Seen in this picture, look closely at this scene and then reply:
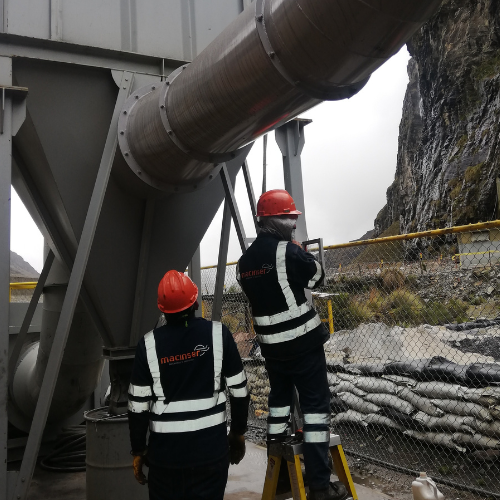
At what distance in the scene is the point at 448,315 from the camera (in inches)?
320

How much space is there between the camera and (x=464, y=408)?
404cm

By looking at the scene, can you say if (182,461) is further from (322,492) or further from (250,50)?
(250,50)

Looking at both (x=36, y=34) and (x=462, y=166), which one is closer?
(x=36, y=34)

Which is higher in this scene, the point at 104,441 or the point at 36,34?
the point at 36,34

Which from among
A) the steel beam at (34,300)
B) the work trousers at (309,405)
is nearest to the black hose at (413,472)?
the work trousers at (309,405)

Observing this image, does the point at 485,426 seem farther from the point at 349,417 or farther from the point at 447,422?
the point at 349,417

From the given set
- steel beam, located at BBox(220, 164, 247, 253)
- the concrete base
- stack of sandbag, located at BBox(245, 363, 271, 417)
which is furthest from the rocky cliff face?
steel beam, located at BBox(220, 164, 247, 253)

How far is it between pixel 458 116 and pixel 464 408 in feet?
95.9

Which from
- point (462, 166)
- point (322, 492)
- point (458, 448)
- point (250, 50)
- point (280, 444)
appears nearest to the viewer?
point (250, 50)

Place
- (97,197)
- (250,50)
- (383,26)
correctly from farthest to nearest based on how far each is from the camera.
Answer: (97,197) < (250,50) < (383,26)

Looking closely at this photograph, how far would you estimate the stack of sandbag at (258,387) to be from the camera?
6288 mm

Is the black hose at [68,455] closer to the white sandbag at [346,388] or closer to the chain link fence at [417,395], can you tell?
the chain link fence at [417,395]

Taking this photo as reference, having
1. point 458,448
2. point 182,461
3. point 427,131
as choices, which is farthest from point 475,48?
point 182,461

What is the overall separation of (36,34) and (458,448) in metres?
4.40
